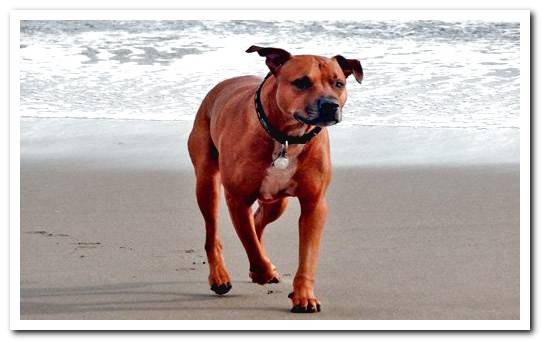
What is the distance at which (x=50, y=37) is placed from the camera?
13359mm

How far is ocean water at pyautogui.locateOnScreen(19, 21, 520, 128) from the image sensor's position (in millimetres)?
10531

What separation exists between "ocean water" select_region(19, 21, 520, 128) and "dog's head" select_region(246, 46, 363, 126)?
4407 mm

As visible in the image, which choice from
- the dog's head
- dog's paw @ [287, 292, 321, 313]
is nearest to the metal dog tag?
the dog's head

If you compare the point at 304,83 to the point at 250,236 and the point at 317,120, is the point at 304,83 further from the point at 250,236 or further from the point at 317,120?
the point at 250,236

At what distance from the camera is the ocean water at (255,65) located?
1053 centimetres

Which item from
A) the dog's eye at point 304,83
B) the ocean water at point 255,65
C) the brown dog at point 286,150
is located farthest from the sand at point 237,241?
the ocean water at point 255,65

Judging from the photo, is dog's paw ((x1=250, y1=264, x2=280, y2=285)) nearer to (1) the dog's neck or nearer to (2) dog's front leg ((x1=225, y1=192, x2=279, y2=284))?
(2) dog's front leg ((x1=225, y1=192, x2=279, y2=284))

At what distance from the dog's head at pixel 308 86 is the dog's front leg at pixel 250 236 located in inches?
22.2

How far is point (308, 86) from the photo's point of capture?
5.58 metres

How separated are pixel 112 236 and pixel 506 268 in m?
2.41

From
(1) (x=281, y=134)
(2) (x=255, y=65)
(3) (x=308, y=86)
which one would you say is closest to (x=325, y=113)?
(3) (x=308, y=86)

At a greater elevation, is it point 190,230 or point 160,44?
point 160,44
